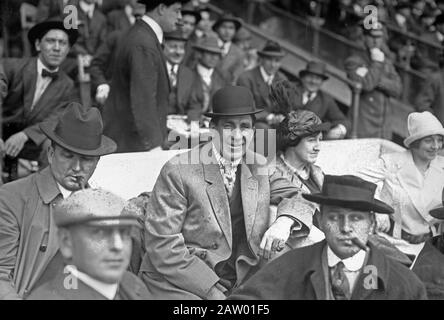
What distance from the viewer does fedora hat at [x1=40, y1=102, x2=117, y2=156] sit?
653 cm

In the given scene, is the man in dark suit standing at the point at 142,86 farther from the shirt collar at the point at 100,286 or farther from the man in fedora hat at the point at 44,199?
the shirt collar at the point at 100,286

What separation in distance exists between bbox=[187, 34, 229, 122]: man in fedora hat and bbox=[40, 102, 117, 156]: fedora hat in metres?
3.85

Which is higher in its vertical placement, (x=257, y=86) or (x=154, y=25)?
(x=154, y=25)

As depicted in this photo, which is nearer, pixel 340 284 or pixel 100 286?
pixel 100 286

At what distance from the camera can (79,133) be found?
6.57 metres

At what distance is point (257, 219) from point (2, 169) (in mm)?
2603

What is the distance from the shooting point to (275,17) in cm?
1491

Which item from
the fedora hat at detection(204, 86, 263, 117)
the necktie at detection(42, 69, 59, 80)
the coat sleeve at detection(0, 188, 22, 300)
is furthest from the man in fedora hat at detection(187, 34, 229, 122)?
the coat sleeve at detection(0, 188, 22, 300)

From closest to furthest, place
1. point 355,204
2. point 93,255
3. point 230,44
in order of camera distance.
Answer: point 93,255, point 355,204, point 230,44

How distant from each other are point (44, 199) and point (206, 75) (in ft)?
15.8

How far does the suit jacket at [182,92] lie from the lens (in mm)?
10398

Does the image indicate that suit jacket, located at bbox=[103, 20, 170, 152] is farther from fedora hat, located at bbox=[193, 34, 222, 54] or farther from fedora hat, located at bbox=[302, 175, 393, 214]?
fedora hat, located at bbox=[302, 175, 393, 214]

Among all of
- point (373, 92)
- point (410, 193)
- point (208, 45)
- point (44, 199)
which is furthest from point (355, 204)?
point (373, 92)

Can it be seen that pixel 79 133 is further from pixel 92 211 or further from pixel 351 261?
pixel 351 261
